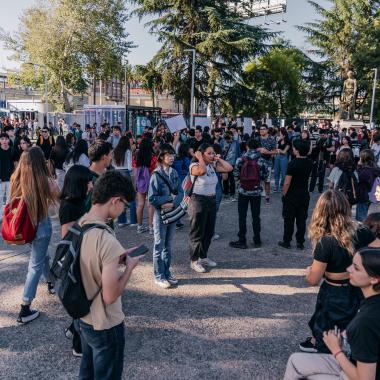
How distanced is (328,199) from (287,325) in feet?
5.26

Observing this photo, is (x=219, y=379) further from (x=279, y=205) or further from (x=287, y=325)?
(x=279, y=205)

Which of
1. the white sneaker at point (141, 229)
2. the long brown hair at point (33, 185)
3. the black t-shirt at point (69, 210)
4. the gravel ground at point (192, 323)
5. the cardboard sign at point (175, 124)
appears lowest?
the gravel ground at point (192, 323)

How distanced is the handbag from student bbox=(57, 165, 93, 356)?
34 cm

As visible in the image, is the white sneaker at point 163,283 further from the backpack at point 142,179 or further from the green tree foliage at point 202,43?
the green tree foliage at point 202,43

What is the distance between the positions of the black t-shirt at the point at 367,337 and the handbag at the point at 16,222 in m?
3.10

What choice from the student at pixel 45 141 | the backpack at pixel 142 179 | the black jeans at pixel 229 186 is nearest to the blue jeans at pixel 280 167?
the black jeans at pixel 229 186

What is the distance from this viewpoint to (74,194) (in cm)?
387

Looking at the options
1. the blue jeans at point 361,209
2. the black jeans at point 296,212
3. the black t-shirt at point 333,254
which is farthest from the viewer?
the blue jeans at point 361,209

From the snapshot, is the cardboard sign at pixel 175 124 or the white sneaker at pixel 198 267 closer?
the white sneaker at pixel 198 267

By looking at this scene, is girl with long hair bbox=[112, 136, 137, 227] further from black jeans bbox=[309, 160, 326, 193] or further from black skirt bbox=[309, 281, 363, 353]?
black jeans bbox=[309, 160, 326, 193]

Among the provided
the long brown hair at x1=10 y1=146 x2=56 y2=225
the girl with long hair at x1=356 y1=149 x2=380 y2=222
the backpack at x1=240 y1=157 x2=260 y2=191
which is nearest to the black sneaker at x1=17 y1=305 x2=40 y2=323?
the long brown hair at x1=10 y1=146 x2=56 y2=225

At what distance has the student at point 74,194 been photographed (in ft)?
12.6

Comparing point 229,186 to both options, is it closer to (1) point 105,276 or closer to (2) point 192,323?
(2) point 192,323

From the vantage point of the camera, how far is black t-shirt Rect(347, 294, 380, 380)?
73.9 inches
